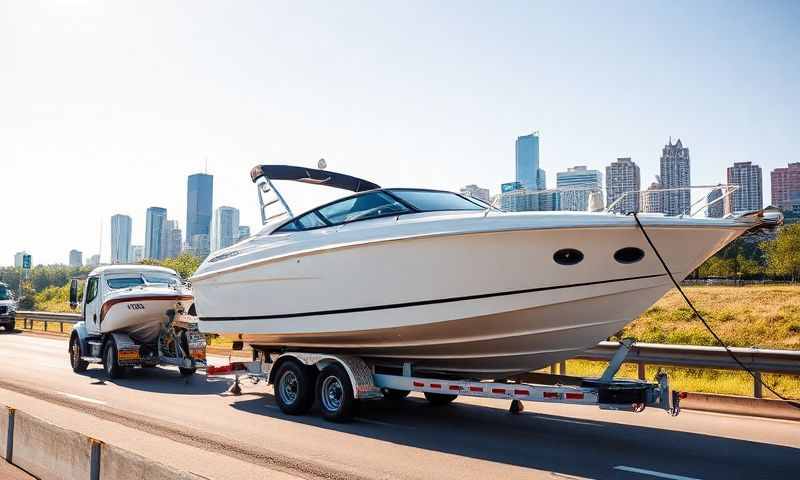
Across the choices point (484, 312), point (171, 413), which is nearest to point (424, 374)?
point (484, 312)

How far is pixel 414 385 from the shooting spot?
789 centimetres

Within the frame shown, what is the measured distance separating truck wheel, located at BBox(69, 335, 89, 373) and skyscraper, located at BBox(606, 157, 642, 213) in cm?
1143

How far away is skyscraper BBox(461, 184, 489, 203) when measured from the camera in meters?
9.14

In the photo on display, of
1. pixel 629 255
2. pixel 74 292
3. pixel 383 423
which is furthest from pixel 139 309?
pixel 629 255

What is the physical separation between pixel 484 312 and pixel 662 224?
1993 millimetres

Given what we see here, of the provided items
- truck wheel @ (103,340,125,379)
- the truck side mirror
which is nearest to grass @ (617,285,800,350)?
truck wheel @ (103,340,125,379)

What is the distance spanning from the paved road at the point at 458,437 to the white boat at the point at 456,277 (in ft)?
3.01

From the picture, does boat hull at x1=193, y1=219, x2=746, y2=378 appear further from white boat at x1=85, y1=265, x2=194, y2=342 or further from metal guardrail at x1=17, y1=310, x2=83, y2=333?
metal guardrail at x1=17, y1=310, x2=83, y2=333

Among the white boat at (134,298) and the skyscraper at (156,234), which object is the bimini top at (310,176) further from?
the skyscraper at (156,234)

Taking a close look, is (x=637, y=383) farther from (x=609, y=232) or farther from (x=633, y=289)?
(x=609, y=232)

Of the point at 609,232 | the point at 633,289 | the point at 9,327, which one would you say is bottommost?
the point at 9,327

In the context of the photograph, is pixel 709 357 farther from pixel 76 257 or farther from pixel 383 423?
pixel 76 257

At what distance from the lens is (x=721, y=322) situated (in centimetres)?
2880

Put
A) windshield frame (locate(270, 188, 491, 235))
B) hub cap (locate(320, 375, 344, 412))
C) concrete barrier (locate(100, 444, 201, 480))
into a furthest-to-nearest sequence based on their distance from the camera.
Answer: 1. hub cap (locate(320, 375, 344, 412))
2. windshield frame (locate(270, 188, 491, 235))
3. concrete barrier (locate(100, 444, 201, 480))
